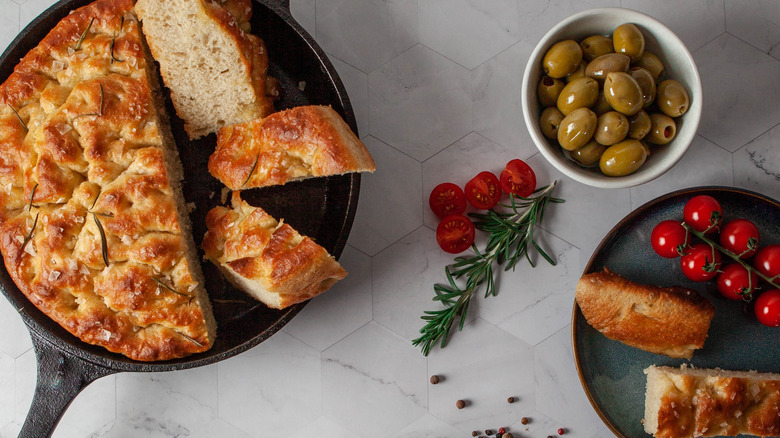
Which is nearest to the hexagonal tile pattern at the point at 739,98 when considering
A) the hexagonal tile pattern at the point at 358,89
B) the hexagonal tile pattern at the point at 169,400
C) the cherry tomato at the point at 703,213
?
the cherry tomato at the point at 703,213

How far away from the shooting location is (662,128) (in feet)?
9.01

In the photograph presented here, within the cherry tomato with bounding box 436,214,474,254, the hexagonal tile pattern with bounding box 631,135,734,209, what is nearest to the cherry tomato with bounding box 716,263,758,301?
the hexagonal tile pattern with bounding box 631,135,734,209

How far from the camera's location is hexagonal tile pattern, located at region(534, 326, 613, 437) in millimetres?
3311

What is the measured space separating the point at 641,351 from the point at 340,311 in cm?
160

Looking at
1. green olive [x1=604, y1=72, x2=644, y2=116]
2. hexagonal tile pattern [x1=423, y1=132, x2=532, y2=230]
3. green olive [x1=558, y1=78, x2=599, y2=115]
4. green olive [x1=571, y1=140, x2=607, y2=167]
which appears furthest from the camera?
hexagonal tile pattern [x1=423, y1=132, x2=532, y2=230]

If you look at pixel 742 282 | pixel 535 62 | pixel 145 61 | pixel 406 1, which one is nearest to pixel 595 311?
pixel 742 282

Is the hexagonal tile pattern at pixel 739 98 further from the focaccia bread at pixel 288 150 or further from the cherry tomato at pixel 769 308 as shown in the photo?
the focaccia bread at pixel 288 150

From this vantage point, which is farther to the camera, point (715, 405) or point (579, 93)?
point (715, 405)

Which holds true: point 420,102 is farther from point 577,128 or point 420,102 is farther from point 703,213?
point 703,213

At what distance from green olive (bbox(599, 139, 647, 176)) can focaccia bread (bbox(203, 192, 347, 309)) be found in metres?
1.34

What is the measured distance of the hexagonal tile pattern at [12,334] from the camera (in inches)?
129

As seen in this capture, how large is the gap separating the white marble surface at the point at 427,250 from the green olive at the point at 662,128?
55 centimetres

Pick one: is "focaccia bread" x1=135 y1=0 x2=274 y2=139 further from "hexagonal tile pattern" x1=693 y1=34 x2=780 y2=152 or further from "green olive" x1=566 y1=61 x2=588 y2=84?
"hexagonal tile pattern" x1=693 y1=34 x2=780 y2=152

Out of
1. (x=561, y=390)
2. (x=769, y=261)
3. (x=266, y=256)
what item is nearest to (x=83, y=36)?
(x=266, y=256)
